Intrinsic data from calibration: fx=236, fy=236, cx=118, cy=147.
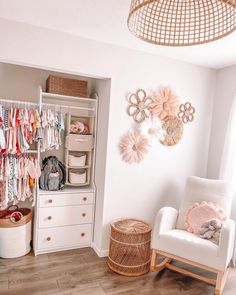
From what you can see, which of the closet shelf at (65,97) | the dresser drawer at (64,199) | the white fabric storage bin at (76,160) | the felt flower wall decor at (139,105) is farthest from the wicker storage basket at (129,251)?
the closet shelf at (65,97)

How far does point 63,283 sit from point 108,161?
1.26 meters

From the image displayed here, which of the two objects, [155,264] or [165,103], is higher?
[165,103]

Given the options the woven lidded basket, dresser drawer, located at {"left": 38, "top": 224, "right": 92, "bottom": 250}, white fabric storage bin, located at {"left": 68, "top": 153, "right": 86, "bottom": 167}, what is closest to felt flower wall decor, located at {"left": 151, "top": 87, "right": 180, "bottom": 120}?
white fabric storage bin, located at {"left": 68, "top": 153, "right": 86, "bottom": 167}

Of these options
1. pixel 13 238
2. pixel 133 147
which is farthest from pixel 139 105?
pixel 13 238

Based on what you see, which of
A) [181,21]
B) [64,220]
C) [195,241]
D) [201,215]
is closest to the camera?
[181,21]

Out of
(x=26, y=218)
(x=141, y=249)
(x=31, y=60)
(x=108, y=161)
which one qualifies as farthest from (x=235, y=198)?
(x=31, y=60)

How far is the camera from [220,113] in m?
3.09

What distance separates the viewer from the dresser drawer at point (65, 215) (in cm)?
267

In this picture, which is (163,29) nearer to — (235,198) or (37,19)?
(37,19)

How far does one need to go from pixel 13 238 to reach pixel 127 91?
203 cm

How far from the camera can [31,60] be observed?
223 cm

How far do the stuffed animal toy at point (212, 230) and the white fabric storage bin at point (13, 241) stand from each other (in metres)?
1.89

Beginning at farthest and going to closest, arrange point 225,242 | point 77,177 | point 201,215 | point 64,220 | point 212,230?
point 77,177 < point 64,220 < point 201,215 < point 212,230 < point 225,242

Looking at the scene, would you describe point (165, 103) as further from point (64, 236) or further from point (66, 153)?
point (64, 236)
